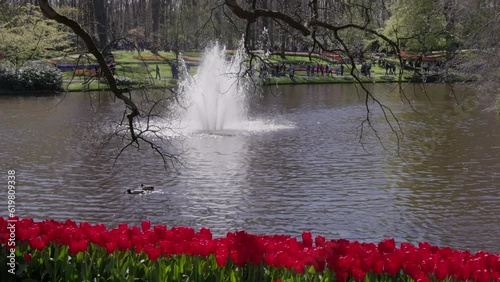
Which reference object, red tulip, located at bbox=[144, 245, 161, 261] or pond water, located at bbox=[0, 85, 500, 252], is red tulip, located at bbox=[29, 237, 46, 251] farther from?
pond water, located at bbox=[0, 85, 500, 252]

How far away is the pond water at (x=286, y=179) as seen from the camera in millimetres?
10820

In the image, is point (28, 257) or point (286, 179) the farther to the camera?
point (286, 179)

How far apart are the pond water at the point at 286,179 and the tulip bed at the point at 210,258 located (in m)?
2.64

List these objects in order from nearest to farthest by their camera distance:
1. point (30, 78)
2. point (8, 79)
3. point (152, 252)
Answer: point (152, 252)
point (8, 79)
point (30, 78)

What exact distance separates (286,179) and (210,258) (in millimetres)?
9906

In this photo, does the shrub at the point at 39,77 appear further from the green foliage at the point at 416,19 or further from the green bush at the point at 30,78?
the green foliage at the point at 416,19

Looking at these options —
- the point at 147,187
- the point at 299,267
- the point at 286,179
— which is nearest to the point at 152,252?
the point at 299,267

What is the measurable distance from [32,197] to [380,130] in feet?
41.5

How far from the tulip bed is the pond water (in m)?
2.64

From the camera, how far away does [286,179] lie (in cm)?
1421

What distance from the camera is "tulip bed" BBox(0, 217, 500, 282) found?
405 cm

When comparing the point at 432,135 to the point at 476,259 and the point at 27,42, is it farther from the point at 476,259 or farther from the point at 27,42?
the point at 27,42

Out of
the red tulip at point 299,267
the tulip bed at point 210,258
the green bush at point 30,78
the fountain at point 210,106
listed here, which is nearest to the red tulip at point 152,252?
the tulip bed at point 210,258

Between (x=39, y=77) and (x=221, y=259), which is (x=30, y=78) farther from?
(x=221, y=259)
